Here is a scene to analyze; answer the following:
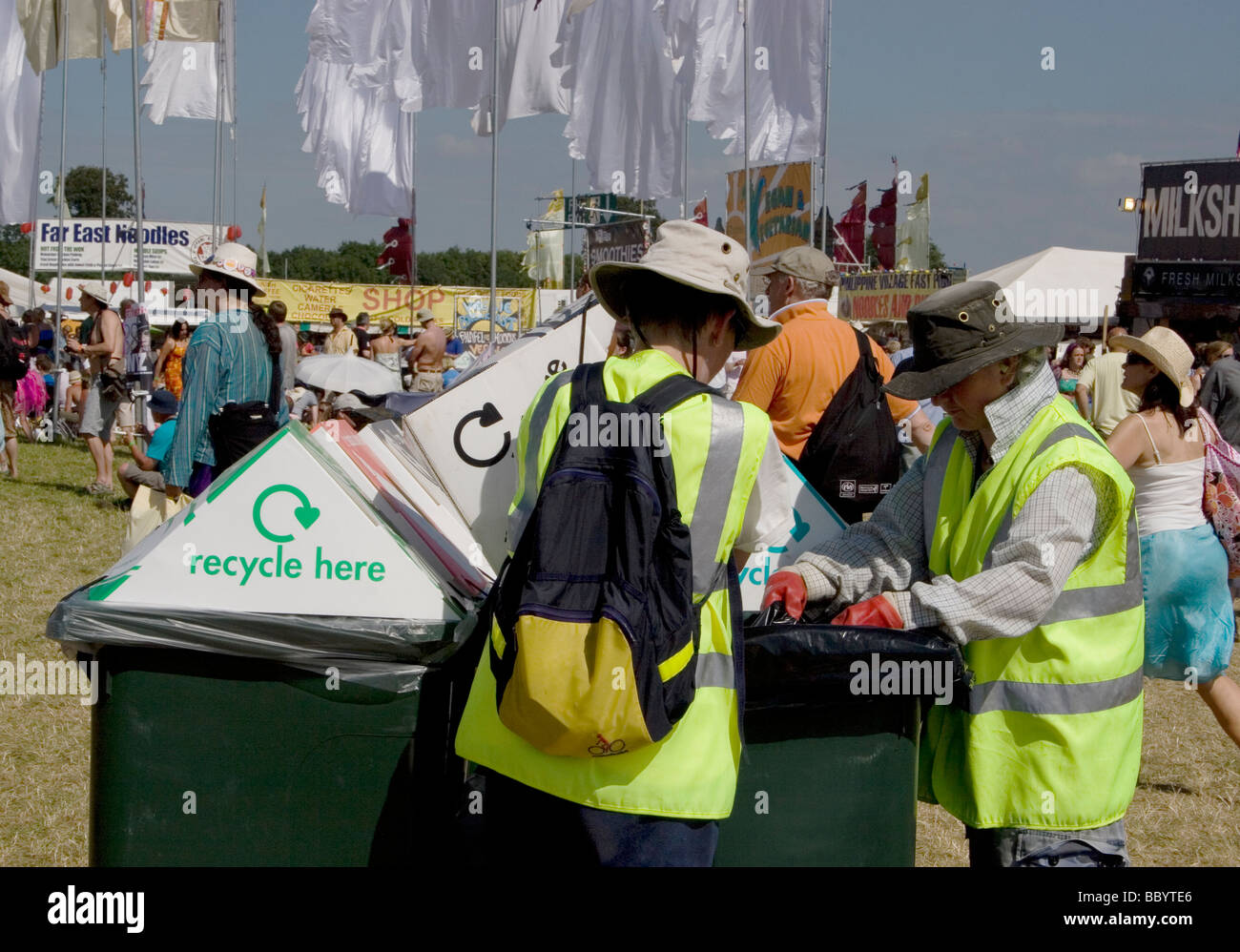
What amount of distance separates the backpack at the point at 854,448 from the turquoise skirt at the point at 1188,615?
97cm

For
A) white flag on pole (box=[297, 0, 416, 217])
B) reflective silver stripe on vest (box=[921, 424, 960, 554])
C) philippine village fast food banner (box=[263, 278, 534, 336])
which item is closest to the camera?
reflective silver stripe on vest (box=[921, 424, 960, 554])

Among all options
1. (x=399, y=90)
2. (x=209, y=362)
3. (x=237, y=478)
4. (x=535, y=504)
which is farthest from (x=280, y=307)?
(x=535, y=504)

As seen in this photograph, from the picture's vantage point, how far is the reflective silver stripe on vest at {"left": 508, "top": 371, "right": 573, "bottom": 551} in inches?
83.0

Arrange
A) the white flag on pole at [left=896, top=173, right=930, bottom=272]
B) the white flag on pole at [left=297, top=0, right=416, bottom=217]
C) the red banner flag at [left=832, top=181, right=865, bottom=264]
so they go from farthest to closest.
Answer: the red banner flag at [left=832, top=181, right=865, bottom=264] → the white flag on pole at [left=896, top=173, right=930, bottom=272] → the white flag on pole at [left=297, top=0, right=416, bottom=217]

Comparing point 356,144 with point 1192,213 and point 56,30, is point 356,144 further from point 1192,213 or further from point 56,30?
point 1192,213

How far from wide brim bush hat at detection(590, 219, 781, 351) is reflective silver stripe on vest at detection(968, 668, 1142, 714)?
0.82m

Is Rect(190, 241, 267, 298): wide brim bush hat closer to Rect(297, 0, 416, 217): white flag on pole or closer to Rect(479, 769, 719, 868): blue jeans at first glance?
Rect(479, 769, 719, 868): blue jeans

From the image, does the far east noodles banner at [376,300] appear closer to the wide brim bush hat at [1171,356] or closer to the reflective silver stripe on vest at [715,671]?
the wide brim bush hat at [1171,356]

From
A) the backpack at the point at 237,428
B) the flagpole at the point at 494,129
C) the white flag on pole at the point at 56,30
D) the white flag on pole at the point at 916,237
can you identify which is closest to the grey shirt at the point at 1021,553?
the backpack at the point at 237,428

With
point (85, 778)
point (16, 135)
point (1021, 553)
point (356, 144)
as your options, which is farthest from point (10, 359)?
point (1021, 553)

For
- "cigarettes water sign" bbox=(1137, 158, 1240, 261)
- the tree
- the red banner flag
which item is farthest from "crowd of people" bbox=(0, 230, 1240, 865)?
the tree

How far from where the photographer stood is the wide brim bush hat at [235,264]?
19.2 feet

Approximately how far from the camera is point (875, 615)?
2521 mm
